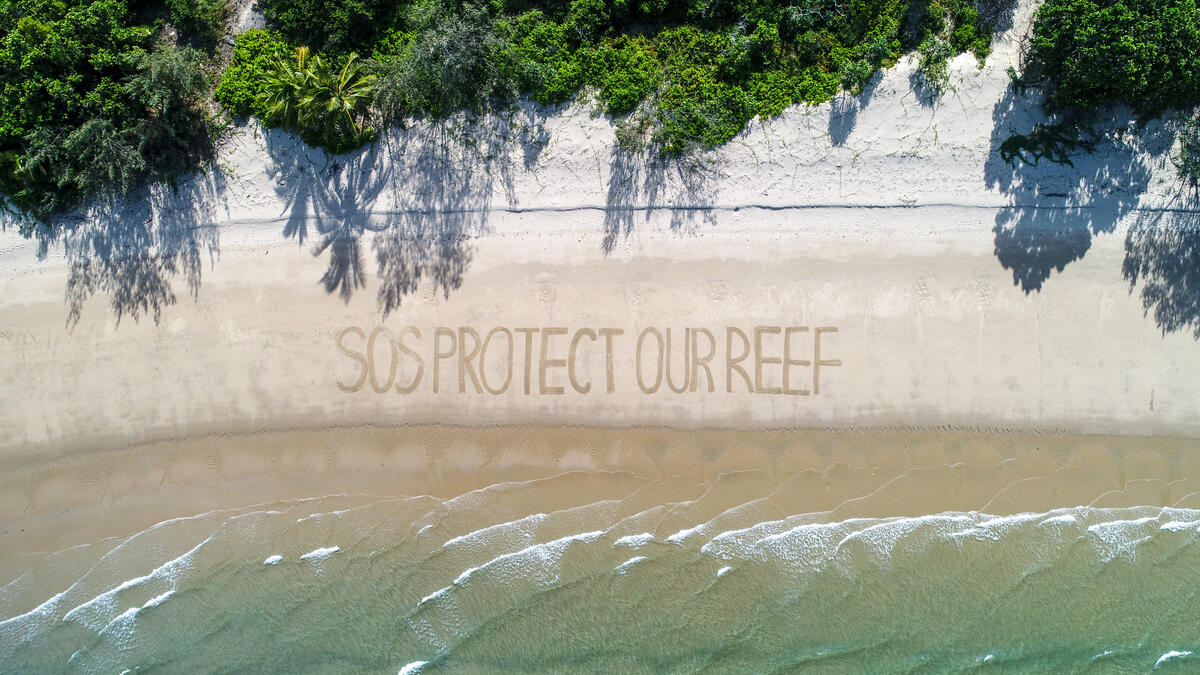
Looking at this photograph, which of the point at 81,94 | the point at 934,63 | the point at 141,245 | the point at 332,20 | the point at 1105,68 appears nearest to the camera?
the point at 1105,68

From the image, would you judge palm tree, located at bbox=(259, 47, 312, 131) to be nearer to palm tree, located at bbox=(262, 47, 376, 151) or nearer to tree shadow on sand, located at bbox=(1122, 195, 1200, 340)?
palm tree, located at bbox=(262, 47, 376, 151)

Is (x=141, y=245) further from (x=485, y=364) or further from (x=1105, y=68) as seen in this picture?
(x=1105, y=68)

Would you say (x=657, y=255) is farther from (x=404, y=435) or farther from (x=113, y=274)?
(x=113, y=274)

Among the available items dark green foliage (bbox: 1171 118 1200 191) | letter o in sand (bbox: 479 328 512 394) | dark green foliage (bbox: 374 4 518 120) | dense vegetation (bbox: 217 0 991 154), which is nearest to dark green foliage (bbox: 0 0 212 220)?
dense vegetation (bbox: 217 0 991 154)

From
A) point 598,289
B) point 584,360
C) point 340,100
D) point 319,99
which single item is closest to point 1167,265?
point 598,289

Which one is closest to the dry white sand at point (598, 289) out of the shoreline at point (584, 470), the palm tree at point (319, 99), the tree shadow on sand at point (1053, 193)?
the tree shadow on sand at point (1053, 193)

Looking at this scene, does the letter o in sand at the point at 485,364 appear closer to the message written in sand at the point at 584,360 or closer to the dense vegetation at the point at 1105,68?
the message written in sand at the point at 584,360
